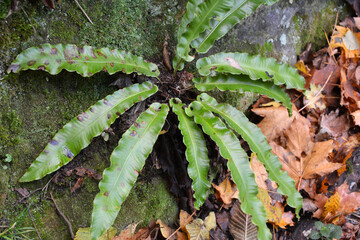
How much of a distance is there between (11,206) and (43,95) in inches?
27.3

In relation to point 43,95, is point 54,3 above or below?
above

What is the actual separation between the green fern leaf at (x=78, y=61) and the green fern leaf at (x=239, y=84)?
416 millimetres

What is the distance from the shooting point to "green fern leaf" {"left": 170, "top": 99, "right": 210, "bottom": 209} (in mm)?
1898

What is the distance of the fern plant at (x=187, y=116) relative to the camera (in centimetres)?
171

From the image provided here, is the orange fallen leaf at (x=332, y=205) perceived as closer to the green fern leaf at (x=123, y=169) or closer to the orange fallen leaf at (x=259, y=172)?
the orange fallen leaf at (x=259, y=172)

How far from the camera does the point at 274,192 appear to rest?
2.48 metres

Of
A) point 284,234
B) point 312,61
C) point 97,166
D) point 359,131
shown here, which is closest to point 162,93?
point 97,166

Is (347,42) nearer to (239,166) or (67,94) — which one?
(239,166)

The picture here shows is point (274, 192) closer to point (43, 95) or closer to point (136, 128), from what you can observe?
point (136, 128)

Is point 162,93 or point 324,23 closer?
point 162,93

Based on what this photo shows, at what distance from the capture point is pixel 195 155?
195cm

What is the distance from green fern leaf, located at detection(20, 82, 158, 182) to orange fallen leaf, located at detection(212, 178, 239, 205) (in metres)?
1.01

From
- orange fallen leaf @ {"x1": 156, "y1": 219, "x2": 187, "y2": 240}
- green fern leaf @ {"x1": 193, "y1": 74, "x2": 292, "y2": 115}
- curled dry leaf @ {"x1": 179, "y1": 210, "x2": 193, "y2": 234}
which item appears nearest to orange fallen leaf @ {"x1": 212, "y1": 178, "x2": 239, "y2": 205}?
curled dry leaf @ {"x1": 179, "y1": 210, "x2": 193, "y2": 234}

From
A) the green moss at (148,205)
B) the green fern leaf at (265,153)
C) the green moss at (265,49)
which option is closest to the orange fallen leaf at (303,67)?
the green moss at (265,49)
